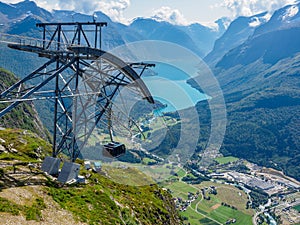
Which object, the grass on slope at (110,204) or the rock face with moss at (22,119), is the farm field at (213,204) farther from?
the grass on slope at (110,204)

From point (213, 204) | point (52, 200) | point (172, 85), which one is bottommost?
point (213, 204)

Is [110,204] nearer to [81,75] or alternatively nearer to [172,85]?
[81,75]

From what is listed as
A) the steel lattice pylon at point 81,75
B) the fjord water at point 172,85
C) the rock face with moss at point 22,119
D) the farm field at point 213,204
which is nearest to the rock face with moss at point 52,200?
the steel lattice pylon at point 81,75

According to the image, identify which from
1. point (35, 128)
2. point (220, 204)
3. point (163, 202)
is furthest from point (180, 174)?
point (163, 202)

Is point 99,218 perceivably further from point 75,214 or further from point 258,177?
point 258,177

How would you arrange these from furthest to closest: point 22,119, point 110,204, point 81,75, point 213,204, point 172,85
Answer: point 213,204 < point 22,119 < point 110,204 < point 81,75 < point 172,85

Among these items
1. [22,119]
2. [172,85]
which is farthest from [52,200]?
[22,119]

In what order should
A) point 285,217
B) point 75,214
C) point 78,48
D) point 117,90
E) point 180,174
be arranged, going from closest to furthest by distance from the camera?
1. point 75,214
2. point 78,48
3. point 117,90
4. point 285,217
5. point 180,174

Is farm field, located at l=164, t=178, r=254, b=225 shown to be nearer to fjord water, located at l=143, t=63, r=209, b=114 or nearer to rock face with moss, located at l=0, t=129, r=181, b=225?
rock face with moss, located at l=0, t=129, r=181, b=225
